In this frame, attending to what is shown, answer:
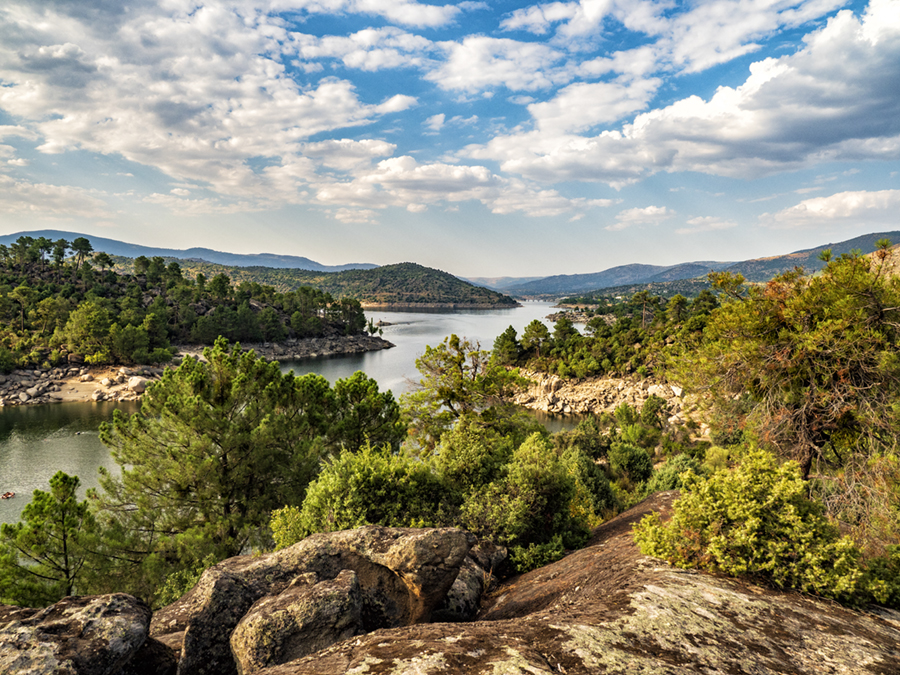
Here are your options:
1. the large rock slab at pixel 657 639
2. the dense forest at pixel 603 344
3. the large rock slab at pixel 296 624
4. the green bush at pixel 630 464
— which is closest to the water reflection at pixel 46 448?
the large rock slab at pixel 296 624

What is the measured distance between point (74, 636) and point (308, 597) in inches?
114

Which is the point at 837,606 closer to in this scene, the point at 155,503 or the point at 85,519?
the point at 85,519

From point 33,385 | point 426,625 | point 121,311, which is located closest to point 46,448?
point 33,385

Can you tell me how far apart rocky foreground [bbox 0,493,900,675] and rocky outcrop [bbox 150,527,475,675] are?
2 cm

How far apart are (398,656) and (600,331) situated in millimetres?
75087

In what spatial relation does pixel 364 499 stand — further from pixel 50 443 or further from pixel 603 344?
pixel 603 344

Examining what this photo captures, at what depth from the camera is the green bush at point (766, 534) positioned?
6.12 m

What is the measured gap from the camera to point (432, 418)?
73.7 ft

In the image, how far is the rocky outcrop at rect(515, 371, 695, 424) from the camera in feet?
197

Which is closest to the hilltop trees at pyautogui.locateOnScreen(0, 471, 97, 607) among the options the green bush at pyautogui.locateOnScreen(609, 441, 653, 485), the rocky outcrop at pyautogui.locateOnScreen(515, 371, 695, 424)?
the green bush at pyautogui.locateOnScreen(609, 441, 653, 485)

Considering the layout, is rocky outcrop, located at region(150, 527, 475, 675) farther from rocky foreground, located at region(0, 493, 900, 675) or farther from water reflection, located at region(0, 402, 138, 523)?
water reflection, located at region(0, 402, 138, 523)

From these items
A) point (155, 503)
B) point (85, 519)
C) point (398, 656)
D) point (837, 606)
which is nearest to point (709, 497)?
point (837, 606)

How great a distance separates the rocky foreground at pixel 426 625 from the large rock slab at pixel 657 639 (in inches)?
0.8

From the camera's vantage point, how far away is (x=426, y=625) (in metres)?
5.70
